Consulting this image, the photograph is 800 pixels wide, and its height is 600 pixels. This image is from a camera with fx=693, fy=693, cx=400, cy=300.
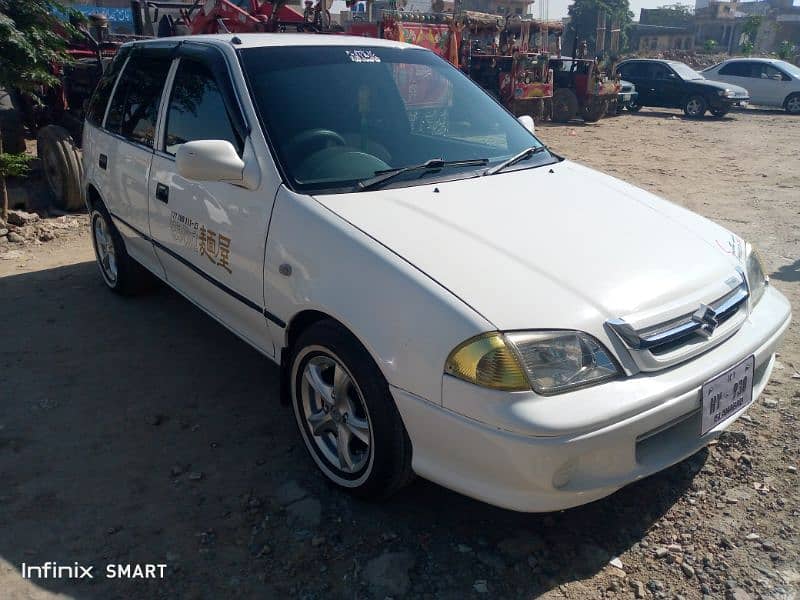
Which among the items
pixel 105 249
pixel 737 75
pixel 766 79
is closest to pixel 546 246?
pixel 105 249

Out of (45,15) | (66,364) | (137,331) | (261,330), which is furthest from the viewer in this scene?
(45,15)

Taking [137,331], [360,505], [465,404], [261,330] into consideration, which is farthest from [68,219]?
[465,404]

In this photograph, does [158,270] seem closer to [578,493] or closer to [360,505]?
[360,505]

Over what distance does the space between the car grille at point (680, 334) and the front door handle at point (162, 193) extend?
2.50 metres

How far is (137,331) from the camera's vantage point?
4.53 meters

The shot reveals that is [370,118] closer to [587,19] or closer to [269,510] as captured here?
[269,510]

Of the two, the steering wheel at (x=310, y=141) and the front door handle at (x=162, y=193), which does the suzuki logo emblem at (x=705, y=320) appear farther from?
the front door handle at (x=162, y=193)

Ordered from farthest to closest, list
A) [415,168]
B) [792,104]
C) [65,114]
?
[792,104] < [65,114] < [415,168]

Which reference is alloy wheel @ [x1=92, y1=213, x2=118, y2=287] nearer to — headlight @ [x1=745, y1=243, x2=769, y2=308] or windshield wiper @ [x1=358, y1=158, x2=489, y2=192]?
windshield wiper @ [x1=358, y1=158, x2=489, y2=192]

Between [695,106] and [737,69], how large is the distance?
3.30m

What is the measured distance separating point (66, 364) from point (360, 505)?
2258 millimetres

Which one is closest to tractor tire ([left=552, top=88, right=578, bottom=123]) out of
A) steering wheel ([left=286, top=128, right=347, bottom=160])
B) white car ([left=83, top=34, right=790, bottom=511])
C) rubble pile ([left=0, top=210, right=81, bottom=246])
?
rubble pile ([left=0, top=210, right=81, bottom=246])

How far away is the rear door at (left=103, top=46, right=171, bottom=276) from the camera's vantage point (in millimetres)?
3982

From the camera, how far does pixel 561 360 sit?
7.21 feet
